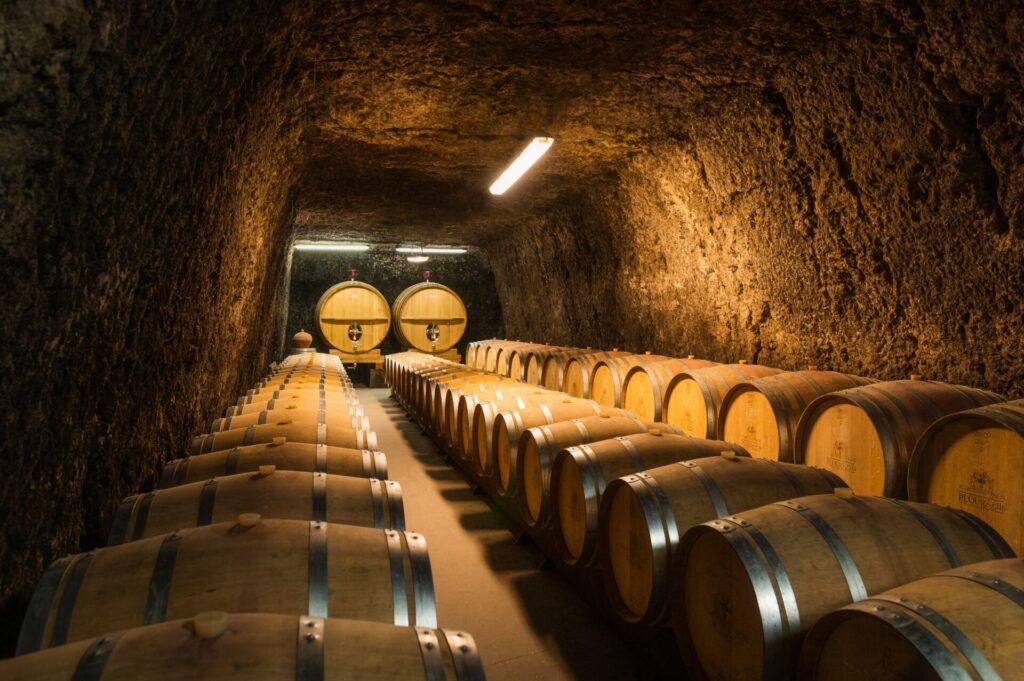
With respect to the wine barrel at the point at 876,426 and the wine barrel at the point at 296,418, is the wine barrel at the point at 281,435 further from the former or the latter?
the wine barrel at the point at 876,426

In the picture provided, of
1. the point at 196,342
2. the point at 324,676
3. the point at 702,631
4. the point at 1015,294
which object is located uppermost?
the point at 1015,294

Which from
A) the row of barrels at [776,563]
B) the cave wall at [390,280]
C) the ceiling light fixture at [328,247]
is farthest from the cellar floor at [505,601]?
the cave wall at [390,280]

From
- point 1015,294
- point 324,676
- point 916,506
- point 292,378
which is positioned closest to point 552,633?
point 916,506

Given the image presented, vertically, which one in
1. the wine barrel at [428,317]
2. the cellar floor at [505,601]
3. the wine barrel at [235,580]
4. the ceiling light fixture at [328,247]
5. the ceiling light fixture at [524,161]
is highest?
the ceiling light fixture at [524,161]

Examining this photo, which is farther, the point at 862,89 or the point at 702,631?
the point at 862,89

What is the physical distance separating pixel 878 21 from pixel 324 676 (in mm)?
3929

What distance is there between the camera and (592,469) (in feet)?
9.90

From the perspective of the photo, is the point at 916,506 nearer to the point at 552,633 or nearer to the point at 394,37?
the point at 552,633

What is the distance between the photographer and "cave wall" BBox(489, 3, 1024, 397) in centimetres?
319

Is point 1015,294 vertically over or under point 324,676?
over

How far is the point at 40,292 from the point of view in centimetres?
163

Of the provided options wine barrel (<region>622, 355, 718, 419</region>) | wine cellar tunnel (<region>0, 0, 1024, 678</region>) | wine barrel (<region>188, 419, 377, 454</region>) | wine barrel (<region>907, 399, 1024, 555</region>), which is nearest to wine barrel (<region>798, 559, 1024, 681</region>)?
wine barrel (<region>907, 399, 1024, 555</region>)

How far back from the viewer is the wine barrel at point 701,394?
14.6 feet

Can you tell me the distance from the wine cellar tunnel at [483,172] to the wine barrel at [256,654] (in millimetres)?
667
